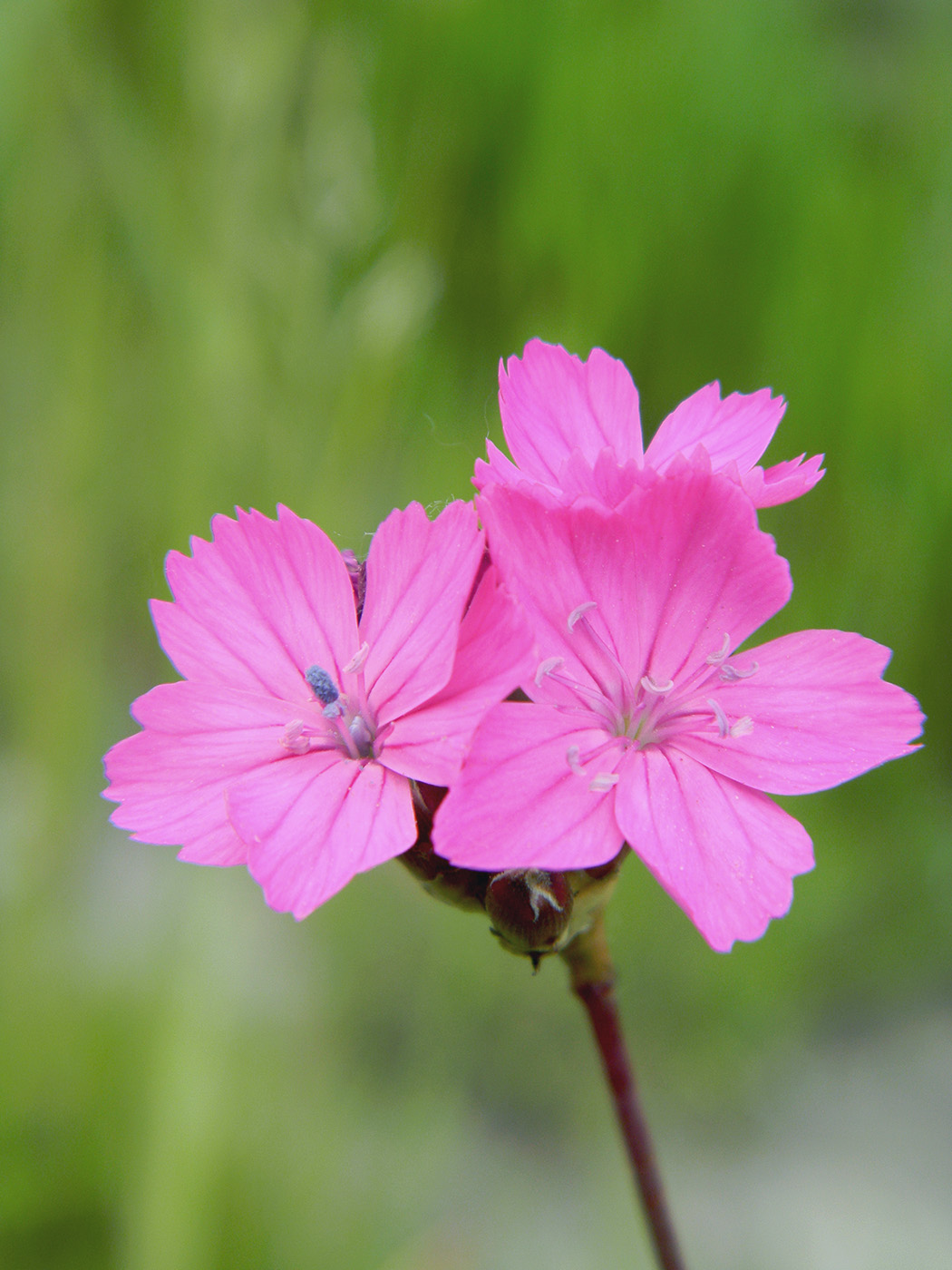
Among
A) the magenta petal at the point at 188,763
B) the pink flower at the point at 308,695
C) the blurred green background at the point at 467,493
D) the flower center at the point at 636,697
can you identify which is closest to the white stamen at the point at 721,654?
the flower center at the point at 636,697

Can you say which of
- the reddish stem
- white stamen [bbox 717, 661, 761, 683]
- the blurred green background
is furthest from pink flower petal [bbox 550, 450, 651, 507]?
the blurred green background

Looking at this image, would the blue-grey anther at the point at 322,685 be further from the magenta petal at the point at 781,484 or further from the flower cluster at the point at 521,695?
the magenta petal at the point at 781,484

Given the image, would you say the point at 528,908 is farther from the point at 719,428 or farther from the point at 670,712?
the point at 719,428

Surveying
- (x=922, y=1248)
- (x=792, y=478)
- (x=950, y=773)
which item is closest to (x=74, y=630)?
(x=792, y=478)

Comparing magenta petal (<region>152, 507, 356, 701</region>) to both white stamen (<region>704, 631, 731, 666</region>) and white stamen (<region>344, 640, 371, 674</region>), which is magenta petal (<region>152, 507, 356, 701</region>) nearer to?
white stamen (<region>344, 640, 371, 674</region>)

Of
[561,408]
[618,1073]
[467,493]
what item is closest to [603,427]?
[561,408]

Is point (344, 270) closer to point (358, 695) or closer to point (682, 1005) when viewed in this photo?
point (358, 695)
